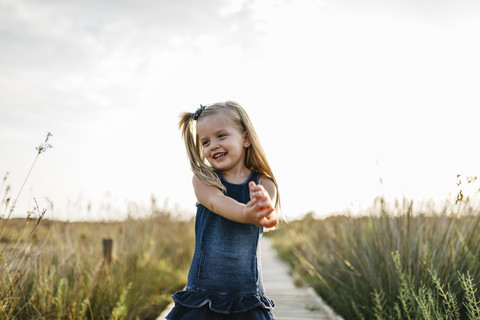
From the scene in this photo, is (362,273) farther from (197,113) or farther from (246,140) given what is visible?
(197,113)

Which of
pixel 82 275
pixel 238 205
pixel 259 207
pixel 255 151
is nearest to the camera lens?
pixel 259 207

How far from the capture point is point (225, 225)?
2.44 metres

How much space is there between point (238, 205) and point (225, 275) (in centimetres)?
45

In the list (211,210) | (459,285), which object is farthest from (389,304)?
(211,210)

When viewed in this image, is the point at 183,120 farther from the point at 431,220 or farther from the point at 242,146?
the point at 431,220

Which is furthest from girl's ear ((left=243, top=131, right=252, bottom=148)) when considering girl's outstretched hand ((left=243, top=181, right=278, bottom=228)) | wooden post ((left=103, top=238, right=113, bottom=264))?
wooden post ((left=103, top=238, right=113, bottom=264))

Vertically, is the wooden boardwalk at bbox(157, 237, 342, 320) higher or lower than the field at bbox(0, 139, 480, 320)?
lower

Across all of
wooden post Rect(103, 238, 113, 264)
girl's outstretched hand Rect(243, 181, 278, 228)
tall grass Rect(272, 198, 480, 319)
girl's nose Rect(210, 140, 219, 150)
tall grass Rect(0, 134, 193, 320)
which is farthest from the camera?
wooden post Rect(103, 238, 113, 264)

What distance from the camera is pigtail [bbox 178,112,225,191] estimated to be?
2420 mm

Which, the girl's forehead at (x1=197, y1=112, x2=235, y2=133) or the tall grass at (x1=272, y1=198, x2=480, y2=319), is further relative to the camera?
the tall grass at (x1=272, y1=198, x2=480, y2=319)

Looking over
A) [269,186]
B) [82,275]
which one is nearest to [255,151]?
[269,186]

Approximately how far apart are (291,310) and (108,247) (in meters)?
2.48

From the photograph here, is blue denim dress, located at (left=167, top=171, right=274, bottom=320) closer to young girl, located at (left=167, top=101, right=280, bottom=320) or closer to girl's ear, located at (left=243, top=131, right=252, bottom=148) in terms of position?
young girl, located at (left=167, top=101, right=280, bottom=320)

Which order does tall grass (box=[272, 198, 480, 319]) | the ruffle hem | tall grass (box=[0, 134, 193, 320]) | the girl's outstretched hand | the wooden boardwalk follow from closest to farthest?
the girl's outstretched hand, the ruffle hem, tall grass (box=[0, 134, 193, 320]), tall grass (box=[272, 198, 480, 319]), the wooden boardwalk
